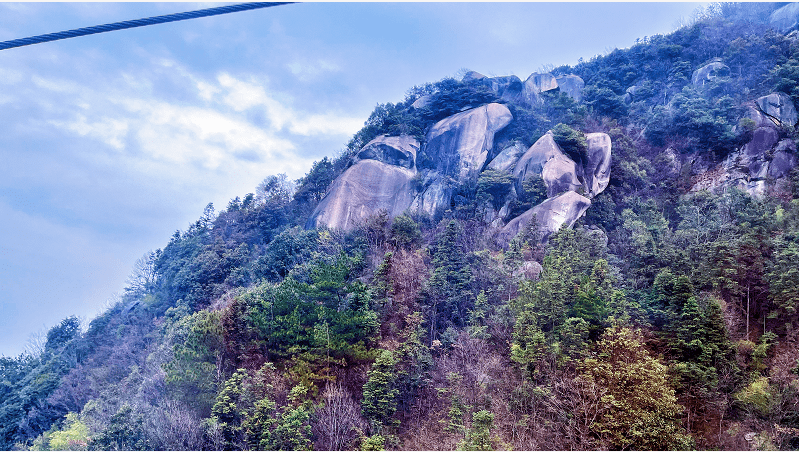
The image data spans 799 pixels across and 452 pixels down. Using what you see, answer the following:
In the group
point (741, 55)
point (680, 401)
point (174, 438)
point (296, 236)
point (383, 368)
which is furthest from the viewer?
point (741, 55)

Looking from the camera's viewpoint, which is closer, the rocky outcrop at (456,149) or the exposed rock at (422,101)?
the rocky outcrop at (456,149)

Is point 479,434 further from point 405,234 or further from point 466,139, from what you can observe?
point 466,139

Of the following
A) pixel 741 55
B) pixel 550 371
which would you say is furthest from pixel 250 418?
pixel 741 55

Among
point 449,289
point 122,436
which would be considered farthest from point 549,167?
point 122,436

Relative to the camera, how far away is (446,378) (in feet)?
45.0

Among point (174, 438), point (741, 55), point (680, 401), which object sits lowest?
point (174, 438)

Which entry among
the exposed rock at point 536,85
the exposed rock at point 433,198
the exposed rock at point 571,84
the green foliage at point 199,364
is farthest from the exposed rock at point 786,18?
the green foliage at point 199,364

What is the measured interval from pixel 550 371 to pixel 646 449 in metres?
2.90

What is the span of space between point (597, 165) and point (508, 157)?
191 inches

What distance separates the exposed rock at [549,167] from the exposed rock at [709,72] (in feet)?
32.1

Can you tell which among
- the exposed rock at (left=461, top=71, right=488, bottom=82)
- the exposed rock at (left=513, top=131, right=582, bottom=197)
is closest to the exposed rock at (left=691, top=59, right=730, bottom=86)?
the exposed rock at (left=513, top=131, right=582, bottom=197)

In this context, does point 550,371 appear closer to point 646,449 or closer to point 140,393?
point 646,449

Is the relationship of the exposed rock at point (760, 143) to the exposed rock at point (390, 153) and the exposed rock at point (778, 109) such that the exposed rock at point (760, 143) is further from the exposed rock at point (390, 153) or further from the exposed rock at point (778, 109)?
the exposed rock at point (390, 153)

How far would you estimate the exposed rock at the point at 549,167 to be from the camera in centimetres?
2200
